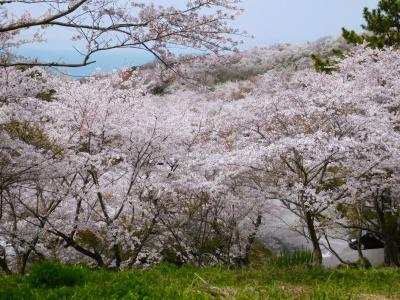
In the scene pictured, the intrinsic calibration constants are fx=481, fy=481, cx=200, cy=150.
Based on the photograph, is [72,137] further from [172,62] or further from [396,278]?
[396,278]

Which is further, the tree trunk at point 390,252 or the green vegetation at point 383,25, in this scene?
the green vegetation at point 383,25

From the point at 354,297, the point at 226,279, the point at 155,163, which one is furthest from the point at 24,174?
the point at 354,297

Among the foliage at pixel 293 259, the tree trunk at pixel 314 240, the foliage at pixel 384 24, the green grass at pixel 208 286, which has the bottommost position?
the foliage at pixel 293 259

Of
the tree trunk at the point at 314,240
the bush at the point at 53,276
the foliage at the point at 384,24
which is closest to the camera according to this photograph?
the bush at the point at 53,276

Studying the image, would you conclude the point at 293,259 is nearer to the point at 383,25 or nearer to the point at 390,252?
the point at 390,252

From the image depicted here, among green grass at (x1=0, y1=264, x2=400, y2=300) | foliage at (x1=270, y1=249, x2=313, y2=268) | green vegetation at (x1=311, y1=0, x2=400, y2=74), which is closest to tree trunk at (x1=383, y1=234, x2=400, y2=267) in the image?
foliage at (x1=270, y1=249, x2=313, y2=268)

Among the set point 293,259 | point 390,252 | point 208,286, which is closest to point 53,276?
point 208,286

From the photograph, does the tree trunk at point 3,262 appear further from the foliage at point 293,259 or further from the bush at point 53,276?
the foliage at point 293,259

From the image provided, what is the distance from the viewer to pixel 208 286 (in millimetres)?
5395

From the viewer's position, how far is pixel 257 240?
49.6 ft

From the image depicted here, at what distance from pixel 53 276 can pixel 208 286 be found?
1.86 metres

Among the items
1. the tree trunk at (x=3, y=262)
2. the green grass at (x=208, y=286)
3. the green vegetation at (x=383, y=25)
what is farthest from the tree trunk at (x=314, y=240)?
the green vegetation at (x=383, y=25)

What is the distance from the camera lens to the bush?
5676 millimetres

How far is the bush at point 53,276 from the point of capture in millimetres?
5676
